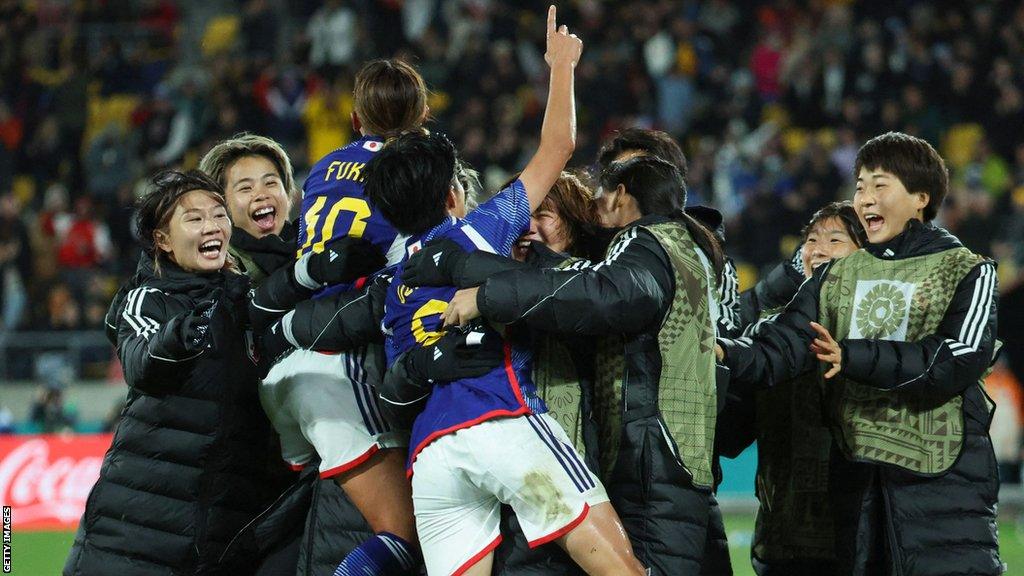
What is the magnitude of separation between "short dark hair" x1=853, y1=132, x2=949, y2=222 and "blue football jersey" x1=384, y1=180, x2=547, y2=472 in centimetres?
135

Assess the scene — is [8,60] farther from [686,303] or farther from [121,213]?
[686,303]

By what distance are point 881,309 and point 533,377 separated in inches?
49.5

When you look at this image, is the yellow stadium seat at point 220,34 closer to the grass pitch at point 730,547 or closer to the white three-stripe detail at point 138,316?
the grass pitch at point 730,547

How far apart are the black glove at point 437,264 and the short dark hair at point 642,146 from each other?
100 centimetres

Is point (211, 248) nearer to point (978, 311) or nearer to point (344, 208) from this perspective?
point (344, 208)

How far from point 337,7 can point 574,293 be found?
13.5 metres

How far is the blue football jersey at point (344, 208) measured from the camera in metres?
4.68

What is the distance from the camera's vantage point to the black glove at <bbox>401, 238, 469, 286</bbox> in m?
4.09

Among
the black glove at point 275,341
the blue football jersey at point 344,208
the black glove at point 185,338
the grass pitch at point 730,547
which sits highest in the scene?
the blue football jersey at point 344,208

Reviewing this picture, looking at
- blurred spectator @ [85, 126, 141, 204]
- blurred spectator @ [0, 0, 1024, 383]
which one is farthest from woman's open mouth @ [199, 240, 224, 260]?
blurred spectator @ [85, 126, 141, 204]

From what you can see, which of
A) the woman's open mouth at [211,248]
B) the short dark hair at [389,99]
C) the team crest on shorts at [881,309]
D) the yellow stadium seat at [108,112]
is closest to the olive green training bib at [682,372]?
the team crest on shorts at [881,309]

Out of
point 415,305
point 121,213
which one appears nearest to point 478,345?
point 415,305

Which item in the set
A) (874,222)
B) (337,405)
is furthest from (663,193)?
(337,405)

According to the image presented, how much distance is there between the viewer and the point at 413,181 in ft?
13.8
